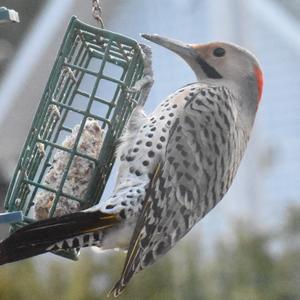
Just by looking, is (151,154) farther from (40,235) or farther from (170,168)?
(40,235)

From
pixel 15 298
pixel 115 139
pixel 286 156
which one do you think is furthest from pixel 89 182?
pixel 286 156

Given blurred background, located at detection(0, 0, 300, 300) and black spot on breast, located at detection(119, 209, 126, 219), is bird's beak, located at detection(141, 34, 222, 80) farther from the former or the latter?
blurred background, located at detection(0, 0, 300, 300)

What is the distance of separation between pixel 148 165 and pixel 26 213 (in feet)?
1.37

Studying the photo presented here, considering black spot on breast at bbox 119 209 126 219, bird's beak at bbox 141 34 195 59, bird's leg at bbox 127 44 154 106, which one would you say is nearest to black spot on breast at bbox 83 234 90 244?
black spot on breast at bbox 119 209 126 219

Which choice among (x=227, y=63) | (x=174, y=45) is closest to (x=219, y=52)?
(x=227, y=63)

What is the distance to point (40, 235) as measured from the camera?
3.78 meters

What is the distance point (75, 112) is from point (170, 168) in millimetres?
342

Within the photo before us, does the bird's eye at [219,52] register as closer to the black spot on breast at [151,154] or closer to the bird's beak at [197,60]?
the bird's beak at [197,60]

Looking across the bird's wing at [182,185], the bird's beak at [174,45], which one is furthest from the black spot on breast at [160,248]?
the bird's beak at [174,45]

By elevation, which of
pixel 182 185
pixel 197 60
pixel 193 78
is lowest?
pixel 182 185

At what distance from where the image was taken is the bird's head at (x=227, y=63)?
4.30m

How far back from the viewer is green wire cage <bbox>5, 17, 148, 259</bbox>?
4.05 m

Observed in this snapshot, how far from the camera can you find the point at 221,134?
13.6 ft

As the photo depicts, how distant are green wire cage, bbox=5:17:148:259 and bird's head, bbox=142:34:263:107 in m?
0.21
